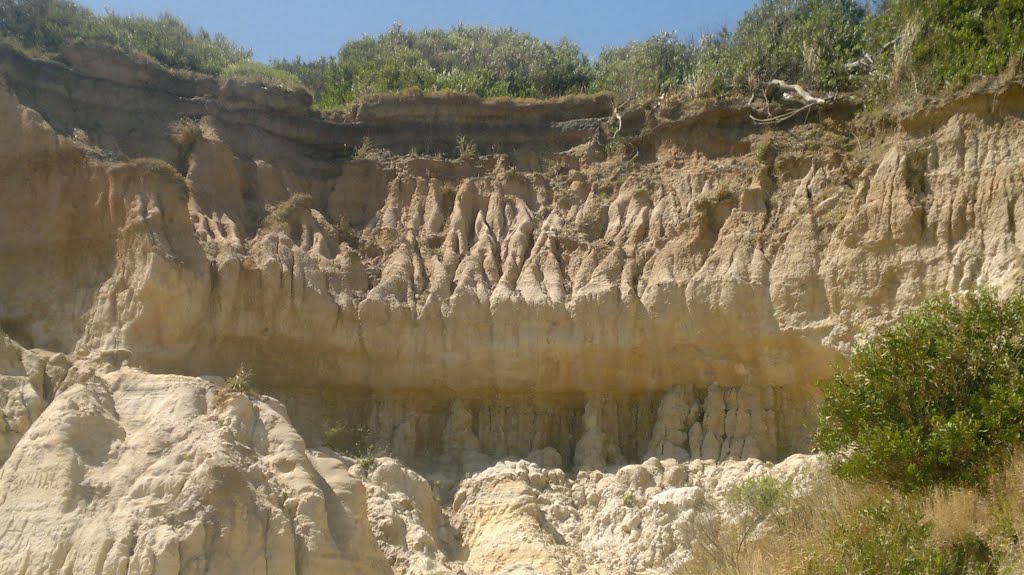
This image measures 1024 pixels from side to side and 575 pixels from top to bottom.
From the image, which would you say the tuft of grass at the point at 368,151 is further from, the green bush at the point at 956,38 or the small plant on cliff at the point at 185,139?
the green bush at the point at 956,38

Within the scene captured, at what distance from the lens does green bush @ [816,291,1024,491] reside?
39.1 feet

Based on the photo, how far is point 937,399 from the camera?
12.6 m

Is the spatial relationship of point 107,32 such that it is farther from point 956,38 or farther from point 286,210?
point 956,38

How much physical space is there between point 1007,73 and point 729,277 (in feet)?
19.3

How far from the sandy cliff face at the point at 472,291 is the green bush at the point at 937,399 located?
2.23m

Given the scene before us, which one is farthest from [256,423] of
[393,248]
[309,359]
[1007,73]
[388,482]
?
[1007,73]

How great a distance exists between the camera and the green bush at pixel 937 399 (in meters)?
11.9

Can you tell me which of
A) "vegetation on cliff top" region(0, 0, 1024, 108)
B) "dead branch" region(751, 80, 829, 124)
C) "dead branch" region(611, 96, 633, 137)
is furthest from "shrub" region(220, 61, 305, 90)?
"dead branch" region(751, 80, 829, 124)

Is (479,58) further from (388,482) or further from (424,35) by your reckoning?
(388,482)

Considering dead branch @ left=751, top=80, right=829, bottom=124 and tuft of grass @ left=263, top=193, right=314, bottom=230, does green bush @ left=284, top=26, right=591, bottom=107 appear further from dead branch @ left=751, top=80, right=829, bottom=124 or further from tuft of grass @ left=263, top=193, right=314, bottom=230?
dead branch @ left=751, top=80, right=829, bottom=124

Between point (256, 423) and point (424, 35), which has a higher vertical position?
point (424, 35)

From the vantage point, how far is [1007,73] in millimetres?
16344

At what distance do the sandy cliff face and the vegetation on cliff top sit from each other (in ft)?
4.74

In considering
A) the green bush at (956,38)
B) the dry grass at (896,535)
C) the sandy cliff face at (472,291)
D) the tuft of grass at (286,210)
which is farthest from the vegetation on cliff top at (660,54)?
the dry grass at (896,535)
